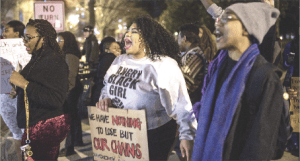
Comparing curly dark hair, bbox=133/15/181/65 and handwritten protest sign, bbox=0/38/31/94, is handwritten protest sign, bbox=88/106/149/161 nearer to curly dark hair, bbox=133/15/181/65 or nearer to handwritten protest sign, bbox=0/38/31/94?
curly dark hair, bbox=133/15/181/65

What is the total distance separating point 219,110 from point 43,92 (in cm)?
190

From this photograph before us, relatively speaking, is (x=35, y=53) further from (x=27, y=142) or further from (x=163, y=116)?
(x=163, y=116)

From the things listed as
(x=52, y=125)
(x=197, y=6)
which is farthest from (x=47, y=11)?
(x=197, y=6)

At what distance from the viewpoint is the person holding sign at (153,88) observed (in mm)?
2482

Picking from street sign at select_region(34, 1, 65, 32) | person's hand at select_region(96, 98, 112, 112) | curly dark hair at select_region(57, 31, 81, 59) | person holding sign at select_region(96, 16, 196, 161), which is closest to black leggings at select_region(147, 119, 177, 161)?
person holding sign at select_region(96, 16, 196, 161)

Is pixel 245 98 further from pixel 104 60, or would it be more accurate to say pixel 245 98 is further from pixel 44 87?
pixel 104 60

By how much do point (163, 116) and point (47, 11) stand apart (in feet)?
19.4

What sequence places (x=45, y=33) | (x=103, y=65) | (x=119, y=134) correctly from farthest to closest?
(x=103, y=65), (x=45, y=33), (x=119, y=134)

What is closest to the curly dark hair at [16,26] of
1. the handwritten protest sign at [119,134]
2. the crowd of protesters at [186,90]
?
the crowd of protesters at [186,90]

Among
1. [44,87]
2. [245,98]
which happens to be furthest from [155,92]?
[44,87]

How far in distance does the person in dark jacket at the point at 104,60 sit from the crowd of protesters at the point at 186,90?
187 cm

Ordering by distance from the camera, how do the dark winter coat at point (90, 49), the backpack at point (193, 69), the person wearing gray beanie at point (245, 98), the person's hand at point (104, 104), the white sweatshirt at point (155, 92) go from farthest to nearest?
the dark winter coat at point (90, 49) → the backpack at point (193, 69) → the person's hand at point (104, 104) → the white sweatshirt at point (155, 92) → the person wearing gray beanie at point (245, 98)

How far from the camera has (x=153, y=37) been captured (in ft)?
9.07

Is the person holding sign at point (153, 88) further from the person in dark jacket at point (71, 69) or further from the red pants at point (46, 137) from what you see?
the person in dark jacket at point (71, 69)
